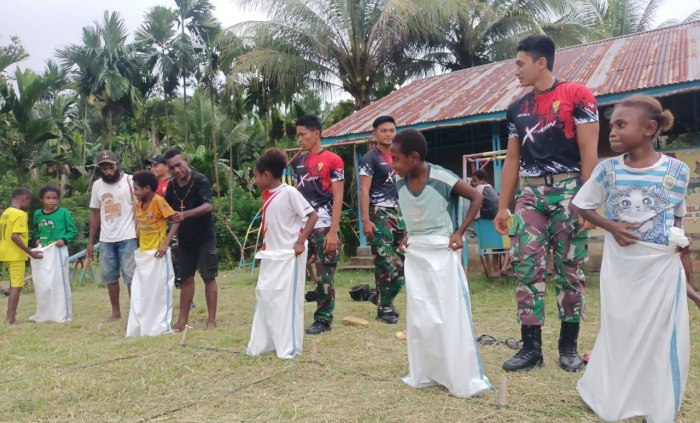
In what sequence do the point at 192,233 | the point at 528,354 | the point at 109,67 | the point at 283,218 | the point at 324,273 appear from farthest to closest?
the point at 109,67 < the point at 192,233 < the point at 324,273 < the point at 283,218 < the point at 528,354

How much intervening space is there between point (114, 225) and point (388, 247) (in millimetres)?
2747

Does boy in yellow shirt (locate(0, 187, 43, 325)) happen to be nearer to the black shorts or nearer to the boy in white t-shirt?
the boy in white t-shirt

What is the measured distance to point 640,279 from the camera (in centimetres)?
272

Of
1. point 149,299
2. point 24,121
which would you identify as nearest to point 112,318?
point 149,299

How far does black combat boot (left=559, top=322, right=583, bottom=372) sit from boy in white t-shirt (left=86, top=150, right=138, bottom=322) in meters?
4.15

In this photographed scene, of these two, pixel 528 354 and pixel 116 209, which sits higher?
pixel 116 209

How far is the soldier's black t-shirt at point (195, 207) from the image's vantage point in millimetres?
5336

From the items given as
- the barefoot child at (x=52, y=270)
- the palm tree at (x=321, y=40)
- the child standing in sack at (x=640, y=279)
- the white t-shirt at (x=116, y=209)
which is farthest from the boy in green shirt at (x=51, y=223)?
the palm tree at (x=321, y=40)

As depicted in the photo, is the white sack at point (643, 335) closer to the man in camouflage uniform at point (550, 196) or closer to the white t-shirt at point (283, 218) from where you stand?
the man in camouflage uniform at point (550, 196)

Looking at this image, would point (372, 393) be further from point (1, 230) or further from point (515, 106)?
point (1, 230)

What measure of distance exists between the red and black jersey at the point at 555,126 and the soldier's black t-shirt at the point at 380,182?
1839mm

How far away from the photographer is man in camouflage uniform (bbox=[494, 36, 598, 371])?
352cm

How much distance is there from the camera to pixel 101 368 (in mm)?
4070

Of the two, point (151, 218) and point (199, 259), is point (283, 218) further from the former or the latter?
point (151, 218)
